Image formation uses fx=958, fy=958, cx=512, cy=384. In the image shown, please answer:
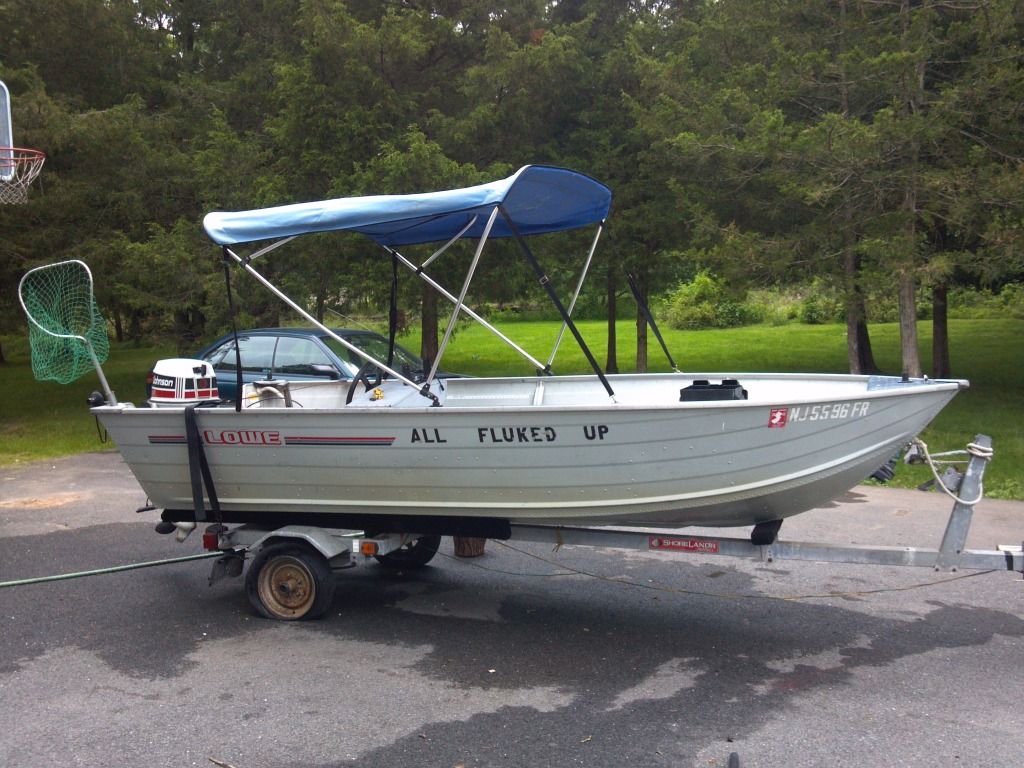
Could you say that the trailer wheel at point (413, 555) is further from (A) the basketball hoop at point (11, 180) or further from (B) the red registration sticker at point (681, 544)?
(A) the basketball hoop at point (11, 180)

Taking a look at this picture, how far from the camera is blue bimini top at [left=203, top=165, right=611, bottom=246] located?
5660 millimetres

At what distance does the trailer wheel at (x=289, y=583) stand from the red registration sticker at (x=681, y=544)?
2076mm

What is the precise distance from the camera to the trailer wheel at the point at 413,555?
7184mm

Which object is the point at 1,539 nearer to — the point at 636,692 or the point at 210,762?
the point at 210,762

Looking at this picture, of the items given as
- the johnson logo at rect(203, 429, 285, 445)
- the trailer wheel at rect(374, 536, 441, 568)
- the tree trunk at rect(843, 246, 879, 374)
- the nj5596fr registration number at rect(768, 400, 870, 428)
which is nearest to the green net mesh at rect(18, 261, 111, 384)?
the johnson logo at rect(203, 429, 285, 445)

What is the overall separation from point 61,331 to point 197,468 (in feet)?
6.92

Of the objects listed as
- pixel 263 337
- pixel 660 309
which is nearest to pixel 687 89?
pixel 263 337

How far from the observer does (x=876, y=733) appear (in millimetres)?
4445

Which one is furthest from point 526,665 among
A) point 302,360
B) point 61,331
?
point 302,360

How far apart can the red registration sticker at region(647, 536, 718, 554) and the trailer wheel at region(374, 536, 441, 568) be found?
2067mm

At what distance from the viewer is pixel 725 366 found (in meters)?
21.8

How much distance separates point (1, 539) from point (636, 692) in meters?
6.07

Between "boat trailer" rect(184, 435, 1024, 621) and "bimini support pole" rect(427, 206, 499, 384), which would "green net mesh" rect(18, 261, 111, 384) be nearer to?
"boat trailer" rect(184, 435, 1024, 621)

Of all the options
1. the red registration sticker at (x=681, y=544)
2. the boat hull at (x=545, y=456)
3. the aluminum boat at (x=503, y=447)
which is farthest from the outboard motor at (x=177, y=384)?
the red registration sticker at (x=681, y=544)
